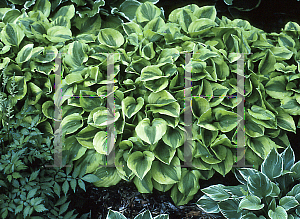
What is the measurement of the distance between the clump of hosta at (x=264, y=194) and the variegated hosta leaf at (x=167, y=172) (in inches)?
9.3

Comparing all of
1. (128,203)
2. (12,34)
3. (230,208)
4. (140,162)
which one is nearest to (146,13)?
(12,34)

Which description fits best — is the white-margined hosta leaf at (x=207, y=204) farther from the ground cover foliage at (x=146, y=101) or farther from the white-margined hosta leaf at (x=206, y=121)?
the white-margined hosta leaf at (x=206, y=121)

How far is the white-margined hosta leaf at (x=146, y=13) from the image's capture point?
238 cm

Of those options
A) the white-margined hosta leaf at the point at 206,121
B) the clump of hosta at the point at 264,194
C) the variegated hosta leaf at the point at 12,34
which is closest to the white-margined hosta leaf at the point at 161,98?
the white-margined hosta leaf at the point at 206,121

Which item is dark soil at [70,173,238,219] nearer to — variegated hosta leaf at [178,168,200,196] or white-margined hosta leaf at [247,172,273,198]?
variegated hosta leaf at [178,168,200,196]

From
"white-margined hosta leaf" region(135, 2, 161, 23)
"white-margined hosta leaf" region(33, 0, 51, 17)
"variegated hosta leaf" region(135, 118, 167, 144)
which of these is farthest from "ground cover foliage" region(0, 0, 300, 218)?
"white-margined hosta leaf" region(33, 0, 51, 17)

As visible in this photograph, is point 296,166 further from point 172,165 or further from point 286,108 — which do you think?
point 172,165

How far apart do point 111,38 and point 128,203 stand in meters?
1.24

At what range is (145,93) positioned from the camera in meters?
1.98

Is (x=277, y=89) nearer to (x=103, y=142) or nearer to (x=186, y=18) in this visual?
(x=186, y=18)

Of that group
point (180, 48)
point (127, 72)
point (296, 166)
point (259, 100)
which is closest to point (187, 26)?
point (180, 48)

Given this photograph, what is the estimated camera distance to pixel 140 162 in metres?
1.83

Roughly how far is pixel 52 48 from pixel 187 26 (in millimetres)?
1068

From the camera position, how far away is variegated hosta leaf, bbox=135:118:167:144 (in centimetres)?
174
